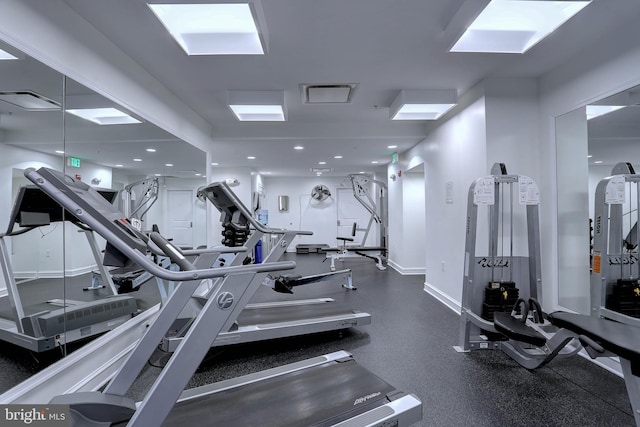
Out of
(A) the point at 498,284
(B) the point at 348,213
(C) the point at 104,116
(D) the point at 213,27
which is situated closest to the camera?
(D) the point at 213,27

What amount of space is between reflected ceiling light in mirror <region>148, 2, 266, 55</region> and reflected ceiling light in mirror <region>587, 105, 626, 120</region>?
2.83m

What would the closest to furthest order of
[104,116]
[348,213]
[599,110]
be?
1. [104,116]
2. [599,110]
3. [348,213]

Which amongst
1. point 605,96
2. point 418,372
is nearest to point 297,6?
point 605,96

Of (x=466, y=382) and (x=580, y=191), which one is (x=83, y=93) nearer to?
(x=466, y=382)

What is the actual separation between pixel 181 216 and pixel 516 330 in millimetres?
4191

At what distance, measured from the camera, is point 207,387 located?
1675mm

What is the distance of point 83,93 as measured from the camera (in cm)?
196

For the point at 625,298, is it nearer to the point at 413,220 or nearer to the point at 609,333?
the point at 609,333

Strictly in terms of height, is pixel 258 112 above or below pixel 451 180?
above

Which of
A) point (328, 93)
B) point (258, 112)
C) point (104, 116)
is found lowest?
point (104, 116)

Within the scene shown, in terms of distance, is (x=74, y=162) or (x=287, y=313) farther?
(x=287, y=313)

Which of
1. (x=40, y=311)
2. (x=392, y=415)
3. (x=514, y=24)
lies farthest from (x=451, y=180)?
(x=40, y=311)

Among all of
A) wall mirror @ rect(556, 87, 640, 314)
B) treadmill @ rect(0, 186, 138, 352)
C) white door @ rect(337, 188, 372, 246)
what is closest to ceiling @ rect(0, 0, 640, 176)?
treadmill @ rect(0, 186, 138, 352)

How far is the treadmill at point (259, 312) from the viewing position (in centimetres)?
239
